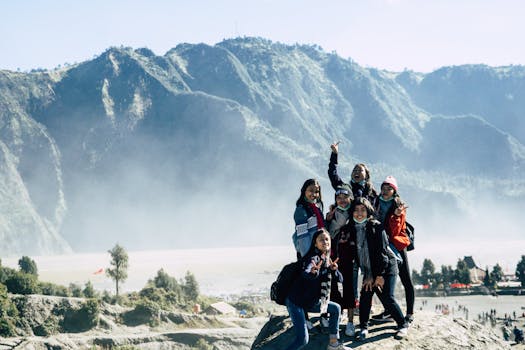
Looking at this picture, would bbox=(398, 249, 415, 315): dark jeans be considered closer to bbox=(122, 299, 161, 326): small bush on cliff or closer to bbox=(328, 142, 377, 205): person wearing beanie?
bbox=(328, 142, 377, 205): person wearing beanie

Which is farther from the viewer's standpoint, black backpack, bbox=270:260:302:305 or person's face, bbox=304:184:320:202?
person's face, bbox=304:184:320:202

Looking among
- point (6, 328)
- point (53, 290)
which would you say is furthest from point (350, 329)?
point (53, 290)

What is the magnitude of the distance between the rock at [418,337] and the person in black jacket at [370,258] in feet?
0.81

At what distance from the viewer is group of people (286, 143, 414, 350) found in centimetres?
910

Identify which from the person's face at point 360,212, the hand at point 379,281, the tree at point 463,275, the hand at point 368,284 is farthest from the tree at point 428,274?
the person's face at point 360,212

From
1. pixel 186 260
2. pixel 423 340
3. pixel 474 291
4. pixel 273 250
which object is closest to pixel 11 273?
pixel 423 340

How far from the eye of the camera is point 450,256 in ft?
505

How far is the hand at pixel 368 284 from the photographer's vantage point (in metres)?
9.73

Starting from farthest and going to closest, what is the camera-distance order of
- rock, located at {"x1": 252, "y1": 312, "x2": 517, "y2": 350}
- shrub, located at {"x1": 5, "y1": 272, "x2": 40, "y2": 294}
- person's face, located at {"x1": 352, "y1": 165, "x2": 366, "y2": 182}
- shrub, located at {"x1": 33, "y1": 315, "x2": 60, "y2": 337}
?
shrub, located at {"x1": 5, "y1": 272, "x2": 40, "y2": 294} → shrub, located at {"x1": 33, "y1": 315, "x2": 60, "y2": 337} → person's face, located at {"x1": 352, "y1": 165, "x2": 366, "y2": 182} → rock, located at {"x1": 252, "y1": 312, "x2": 517, "y2": 350}

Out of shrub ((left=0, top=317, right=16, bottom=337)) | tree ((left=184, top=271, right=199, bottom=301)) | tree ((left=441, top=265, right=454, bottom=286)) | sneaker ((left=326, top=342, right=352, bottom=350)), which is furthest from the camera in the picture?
tree ((left=441, top=265, right=454, bottom=286))

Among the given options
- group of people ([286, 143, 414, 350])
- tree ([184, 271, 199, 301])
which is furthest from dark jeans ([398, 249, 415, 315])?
tree ([184, 271, 199, 301])

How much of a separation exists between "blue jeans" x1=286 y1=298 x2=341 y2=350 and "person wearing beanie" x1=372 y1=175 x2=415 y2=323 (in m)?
1.79

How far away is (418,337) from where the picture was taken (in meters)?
10.2

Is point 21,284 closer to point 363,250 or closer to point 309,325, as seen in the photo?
point 309,325
